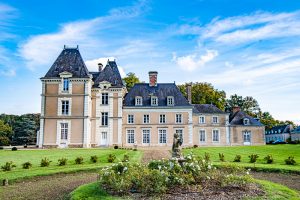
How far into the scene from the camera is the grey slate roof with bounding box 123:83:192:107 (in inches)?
1473

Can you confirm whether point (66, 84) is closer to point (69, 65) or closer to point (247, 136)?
point (69, 65)

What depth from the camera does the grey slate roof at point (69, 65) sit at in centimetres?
3444

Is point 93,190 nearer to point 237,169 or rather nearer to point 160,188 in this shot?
point 160,188

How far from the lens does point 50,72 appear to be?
1369 inches

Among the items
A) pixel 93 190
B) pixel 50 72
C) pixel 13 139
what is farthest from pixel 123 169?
pixel 13 139

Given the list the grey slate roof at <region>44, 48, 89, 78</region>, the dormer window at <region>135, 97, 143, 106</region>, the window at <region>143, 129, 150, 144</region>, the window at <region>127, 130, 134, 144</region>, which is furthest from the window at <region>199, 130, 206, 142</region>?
the grey slate roof at <region>44, 48, 89, 78</region>

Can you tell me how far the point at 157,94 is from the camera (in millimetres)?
38344

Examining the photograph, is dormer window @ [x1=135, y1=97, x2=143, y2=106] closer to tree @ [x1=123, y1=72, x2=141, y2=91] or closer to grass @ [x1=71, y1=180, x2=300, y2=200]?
tree @ [x1=123, y1=72, x2=141, y2=91]

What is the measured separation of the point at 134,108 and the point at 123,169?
2763cm

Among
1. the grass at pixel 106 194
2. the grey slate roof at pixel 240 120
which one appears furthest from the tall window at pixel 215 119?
the grass at pixel 106 194

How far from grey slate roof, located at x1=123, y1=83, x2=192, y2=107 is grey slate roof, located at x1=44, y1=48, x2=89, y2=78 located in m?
6.53

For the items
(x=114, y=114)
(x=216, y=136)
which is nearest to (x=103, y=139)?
(x=114, y=114)

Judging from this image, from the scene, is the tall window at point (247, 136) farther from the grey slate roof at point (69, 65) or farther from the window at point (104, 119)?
the grey slate roof at point (69, 65)

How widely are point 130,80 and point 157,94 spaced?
38.9ft
